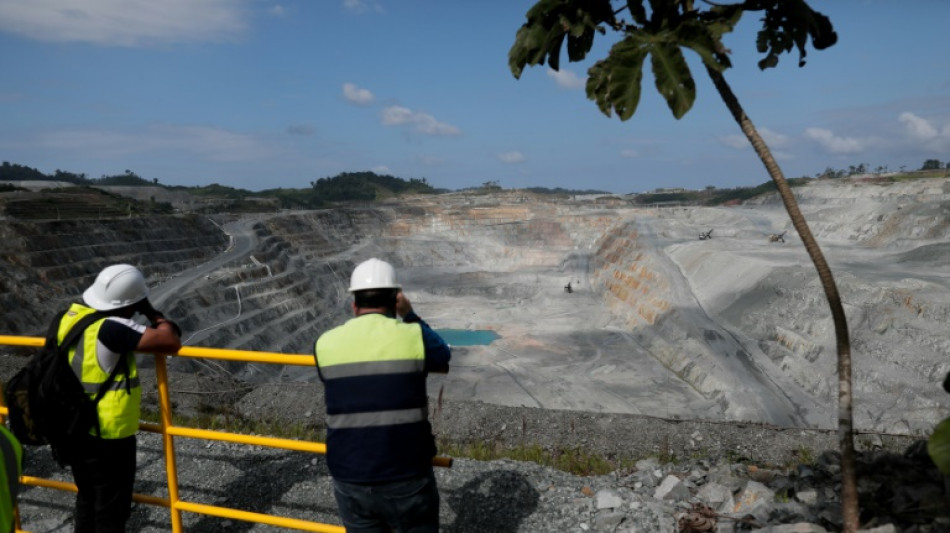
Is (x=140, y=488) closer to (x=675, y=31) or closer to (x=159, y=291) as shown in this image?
(x=675, y=31)

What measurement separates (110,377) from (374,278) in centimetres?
208

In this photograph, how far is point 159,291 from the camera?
115ft

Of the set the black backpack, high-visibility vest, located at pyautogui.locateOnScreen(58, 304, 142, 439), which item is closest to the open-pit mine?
high-visibility vest, located at pyautogui.locateOnScreen(58, 304, 142, 439)

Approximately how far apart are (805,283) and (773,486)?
83.0ft

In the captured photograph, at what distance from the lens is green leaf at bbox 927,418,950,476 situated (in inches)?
107

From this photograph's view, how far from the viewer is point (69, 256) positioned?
32969 mm

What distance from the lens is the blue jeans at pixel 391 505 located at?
3.31m

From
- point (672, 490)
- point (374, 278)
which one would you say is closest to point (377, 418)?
point (374, 278)

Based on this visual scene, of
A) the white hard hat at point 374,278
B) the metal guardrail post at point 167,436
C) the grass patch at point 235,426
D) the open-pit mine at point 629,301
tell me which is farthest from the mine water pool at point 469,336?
the white hard hat at point 374,278

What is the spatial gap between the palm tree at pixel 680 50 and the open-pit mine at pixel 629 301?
18.0 metres

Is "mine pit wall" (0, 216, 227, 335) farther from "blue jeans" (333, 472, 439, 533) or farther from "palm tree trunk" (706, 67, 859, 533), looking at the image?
"palm tree trunk" (706, 67, 859, 533)

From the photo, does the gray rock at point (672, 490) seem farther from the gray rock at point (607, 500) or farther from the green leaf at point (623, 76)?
the green leaf at point (623, 76)

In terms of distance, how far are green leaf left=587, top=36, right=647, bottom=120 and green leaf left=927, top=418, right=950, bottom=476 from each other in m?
2.20

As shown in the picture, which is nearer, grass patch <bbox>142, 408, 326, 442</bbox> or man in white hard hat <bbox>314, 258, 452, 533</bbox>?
man in white hard hat <bbox>314, 258, 452, 533</bbox>
